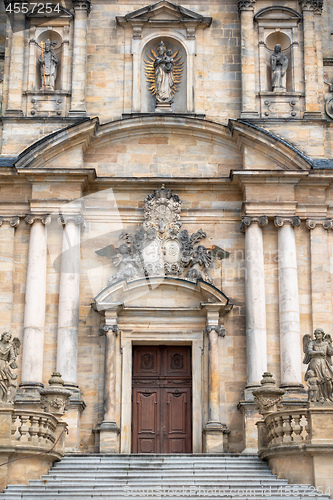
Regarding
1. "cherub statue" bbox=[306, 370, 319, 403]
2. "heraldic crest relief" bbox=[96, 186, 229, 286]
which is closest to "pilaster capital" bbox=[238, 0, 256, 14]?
"heraldic crest relief" bbox=[96, 186, 229, 286]

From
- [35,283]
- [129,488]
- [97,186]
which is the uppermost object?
[97,186]

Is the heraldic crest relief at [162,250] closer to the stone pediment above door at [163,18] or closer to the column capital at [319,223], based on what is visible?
the column capital at [319,223]

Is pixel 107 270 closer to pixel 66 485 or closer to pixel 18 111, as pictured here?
pixel 18 111

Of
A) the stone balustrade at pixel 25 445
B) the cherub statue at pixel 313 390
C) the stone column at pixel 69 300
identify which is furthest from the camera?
the stone column at pixel 69 300

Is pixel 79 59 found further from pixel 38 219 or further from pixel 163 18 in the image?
pixel 38 219

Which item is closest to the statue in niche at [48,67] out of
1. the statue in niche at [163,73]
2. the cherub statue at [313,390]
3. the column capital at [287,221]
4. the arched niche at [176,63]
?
the arched niche at [176,63]

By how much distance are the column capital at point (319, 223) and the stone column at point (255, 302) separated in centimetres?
92

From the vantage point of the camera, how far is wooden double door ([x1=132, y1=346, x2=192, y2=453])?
19828 millimetres

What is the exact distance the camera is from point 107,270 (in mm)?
20406

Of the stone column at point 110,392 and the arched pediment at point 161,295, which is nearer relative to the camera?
the stone column at point 110,392

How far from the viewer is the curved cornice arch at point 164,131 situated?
2017cm

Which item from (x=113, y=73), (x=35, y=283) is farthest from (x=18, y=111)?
(x=35, y=283)

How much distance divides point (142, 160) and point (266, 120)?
2793 millimetres

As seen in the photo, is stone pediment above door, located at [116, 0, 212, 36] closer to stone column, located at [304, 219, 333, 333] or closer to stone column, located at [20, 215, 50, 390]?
stone column, located at [20, 215, 50, 390]
